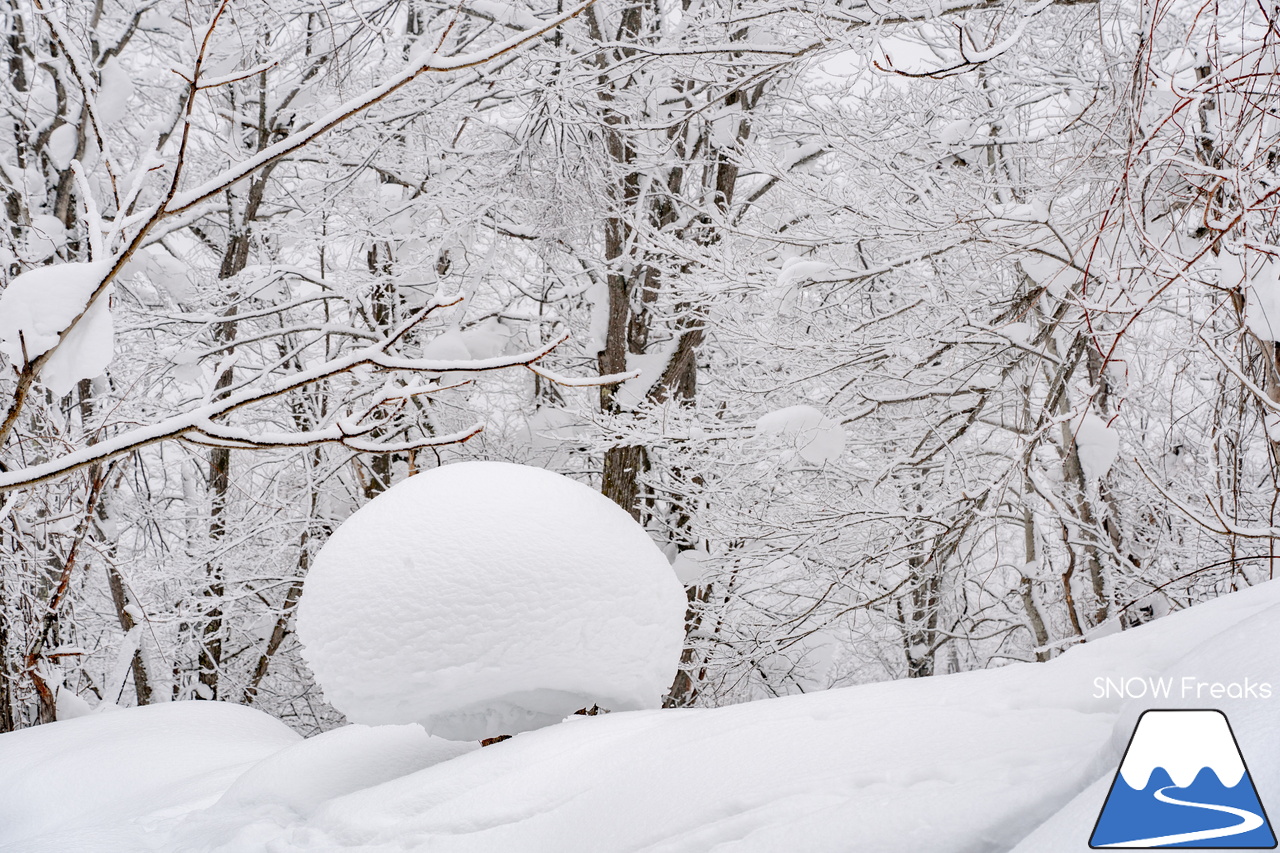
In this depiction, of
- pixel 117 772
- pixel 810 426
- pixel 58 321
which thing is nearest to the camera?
pixel 58 321

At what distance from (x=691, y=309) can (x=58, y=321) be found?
4.64 m

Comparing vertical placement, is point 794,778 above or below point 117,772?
above

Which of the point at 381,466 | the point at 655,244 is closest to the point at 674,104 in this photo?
the point at 655,244

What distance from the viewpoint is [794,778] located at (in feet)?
4.31

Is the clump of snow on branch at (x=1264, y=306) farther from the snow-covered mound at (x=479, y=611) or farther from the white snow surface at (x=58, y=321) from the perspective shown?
the white snow surface at (x=58, y=321)

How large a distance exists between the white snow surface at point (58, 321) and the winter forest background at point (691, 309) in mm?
486

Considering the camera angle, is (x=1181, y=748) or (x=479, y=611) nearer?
(x=1181, y=748)

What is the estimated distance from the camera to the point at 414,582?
2.52 m

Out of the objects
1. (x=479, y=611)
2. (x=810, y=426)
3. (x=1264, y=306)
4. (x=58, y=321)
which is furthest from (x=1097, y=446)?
(x=58, y=321)

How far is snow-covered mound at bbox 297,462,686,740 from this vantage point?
2.50m

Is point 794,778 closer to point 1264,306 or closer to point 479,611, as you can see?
point 479,611

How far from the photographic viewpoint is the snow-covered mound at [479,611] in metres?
2.50

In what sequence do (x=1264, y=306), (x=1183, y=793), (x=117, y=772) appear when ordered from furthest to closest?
(x=117, y=772) → (x=1264, y=306) → (x=1183, y=793)

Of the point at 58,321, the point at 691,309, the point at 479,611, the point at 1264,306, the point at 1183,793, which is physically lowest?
the point at 479,611
